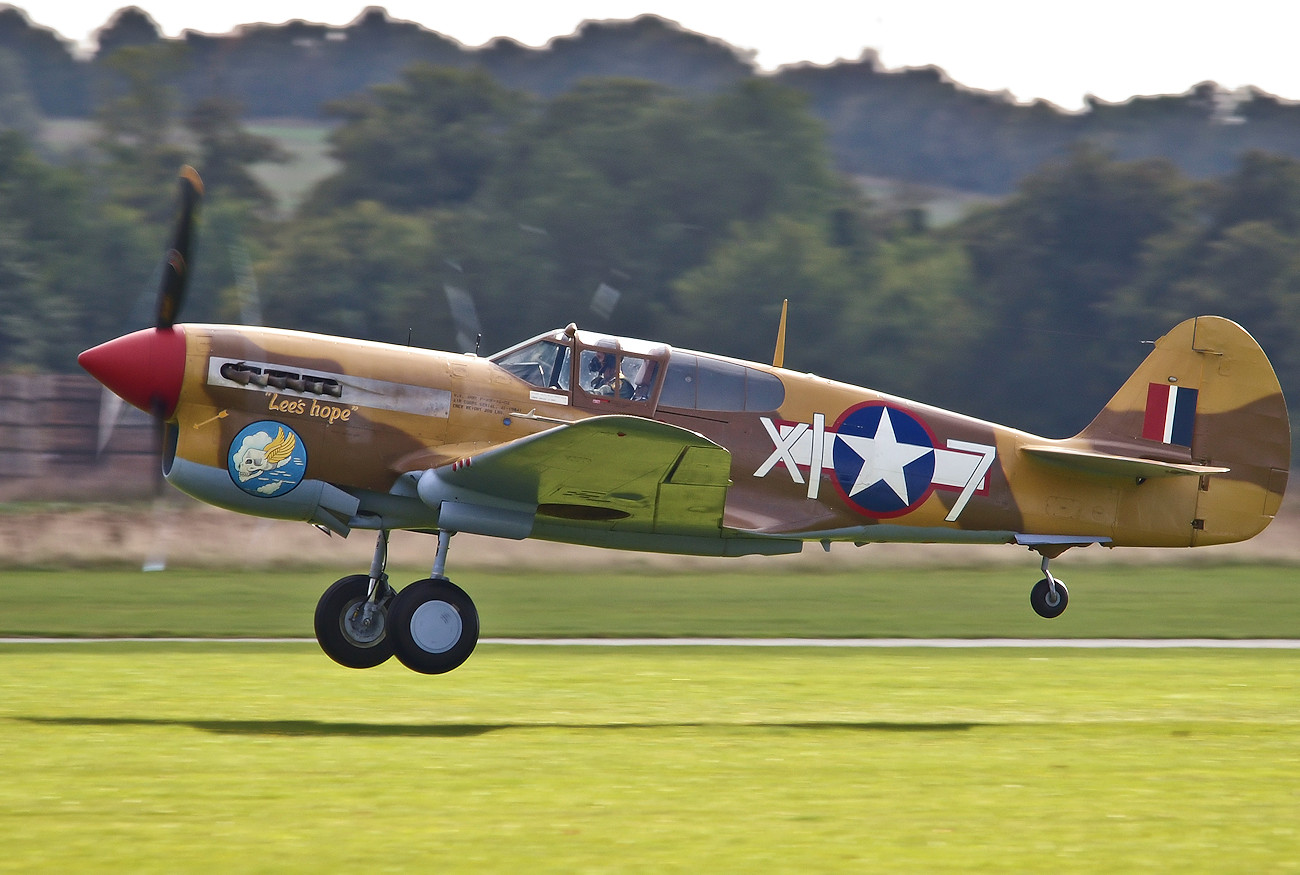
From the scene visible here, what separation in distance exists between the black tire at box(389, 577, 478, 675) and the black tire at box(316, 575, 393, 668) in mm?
953

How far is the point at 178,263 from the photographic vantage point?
35.5ft

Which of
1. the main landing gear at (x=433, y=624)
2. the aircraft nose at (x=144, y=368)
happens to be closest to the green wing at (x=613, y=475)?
the main landing gear at (x=433, y=624)

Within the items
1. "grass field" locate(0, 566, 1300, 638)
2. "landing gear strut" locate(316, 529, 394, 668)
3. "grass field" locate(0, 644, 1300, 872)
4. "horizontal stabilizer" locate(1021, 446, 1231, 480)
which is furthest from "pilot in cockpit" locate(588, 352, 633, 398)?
"grass field" locate(0, 566, 1300, 638)

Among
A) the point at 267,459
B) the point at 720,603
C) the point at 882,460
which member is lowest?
the point at 720,603

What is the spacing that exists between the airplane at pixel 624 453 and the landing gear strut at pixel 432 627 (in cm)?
2

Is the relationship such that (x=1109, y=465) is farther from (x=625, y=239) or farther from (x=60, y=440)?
(x=625, y=239)

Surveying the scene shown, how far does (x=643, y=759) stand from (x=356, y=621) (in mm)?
3691

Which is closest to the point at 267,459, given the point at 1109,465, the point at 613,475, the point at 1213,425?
the point at 613,475

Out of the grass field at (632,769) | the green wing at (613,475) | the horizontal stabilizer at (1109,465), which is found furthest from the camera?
the horizontal stabilizer at (1109,465)

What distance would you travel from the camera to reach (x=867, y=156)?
87.7m

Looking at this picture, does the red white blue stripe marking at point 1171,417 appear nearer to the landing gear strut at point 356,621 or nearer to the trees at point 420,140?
the landing gear strut at point 356,621

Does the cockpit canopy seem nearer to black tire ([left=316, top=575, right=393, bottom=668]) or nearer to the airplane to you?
the airplane

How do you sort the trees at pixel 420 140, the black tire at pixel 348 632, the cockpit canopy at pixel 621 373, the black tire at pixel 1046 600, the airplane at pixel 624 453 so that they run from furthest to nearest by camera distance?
1. the trees at pixel 420 140
2. the black tire at pixel 1046 600
3. the black tire at pixel 348 632
4. the cockpit canopy at pixel 621 373
5. the airplane at pixel 624 453

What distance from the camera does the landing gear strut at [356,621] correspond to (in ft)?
38.5
